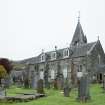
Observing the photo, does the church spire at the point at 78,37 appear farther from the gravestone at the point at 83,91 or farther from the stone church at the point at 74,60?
the gravestone at the point at 83,91

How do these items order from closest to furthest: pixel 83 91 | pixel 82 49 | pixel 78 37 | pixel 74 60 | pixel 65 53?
pixel 83 91 → pixel 82 49 → pixel 74 60 → pixel 65 53 → pixel 78 37

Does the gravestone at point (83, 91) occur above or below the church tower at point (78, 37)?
below

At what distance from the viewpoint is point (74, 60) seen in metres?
55.0

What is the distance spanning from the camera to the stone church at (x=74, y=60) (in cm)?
5216

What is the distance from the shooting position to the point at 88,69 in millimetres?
51844

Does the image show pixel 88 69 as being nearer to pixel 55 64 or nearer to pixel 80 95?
pixel 55 64

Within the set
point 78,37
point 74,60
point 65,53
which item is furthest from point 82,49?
point 78,37

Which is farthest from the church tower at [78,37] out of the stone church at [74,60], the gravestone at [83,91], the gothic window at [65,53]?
the gravestone at [83,91]

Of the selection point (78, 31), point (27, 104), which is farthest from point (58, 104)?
point (78, 31)

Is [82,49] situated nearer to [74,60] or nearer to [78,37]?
[74,60]

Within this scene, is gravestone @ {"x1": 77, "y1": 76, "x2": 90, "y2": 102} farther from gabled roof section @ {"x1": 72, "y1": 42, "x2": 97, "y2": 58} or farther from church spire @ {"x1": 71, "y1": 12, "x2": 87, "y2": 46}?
church spire @ {"x1": 71, "y1": 12, "x2": 87, "y2": 46}

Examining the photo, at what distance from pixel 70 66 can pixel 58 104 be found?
38574 mm

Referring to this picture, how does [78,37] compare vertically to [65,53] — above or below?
above

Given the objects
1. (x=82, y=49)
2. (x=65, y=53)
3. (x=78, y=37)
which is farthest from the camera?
(x=78, y=37)
